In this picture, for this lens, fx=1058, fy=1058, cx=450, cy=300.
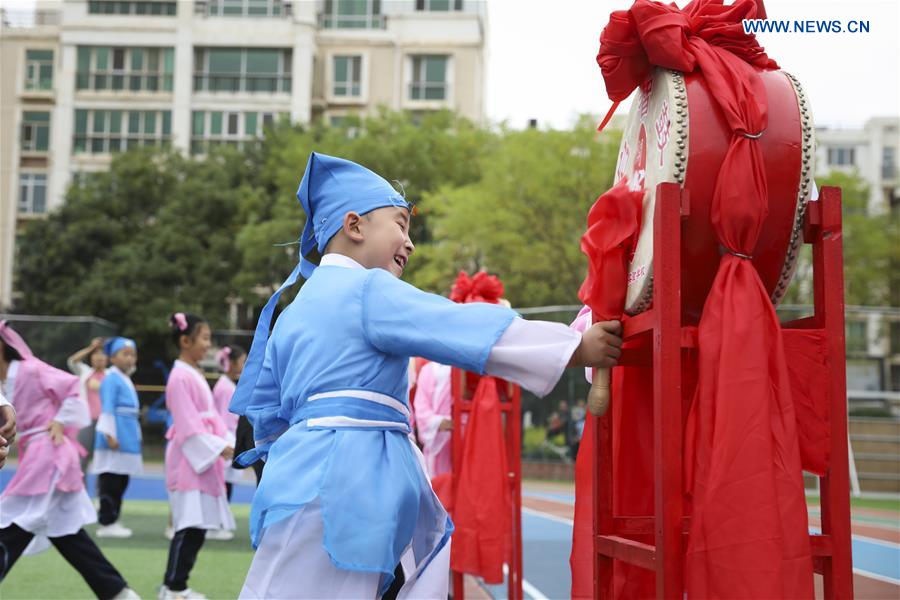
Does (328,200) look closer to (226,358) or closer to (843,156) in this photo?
(226,358)

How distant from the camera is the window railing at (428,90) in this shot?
35.2 meters

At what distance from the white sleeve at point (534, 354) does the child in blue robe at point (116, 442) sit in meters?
8.61

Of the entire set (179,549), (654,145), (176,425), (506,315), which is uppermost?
(654,145)

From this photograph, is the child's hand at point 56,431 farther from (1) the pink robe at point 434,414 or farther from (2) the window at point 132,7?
(2) the window at point 132,7

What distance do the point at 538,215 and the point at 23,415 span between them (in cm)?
1635

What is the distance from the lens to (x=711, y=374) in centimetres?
284

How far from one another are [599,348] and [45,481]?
189 inches

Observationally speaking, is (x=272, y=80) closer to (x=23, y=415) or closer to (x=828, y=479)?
(x=23, y=415)

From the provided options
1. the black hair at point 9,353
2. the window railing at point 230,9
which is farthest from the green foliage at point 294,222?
the black hair at point 9,353

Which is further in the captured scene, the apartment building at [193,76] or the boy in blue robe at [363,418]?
the apartment building at [193,76]

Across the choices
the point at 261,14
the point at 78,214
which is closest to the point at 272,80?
the point at 261,14

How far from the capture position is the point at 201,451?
7.61 metres

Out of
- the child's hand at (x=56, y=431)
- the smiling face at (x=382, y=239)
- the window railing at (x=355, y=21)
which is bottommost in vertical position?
the child's hand at (x=56, y=431)

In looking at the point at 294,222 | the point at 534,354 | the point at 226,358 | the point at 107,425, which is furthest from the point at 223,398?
the point at 294,222
